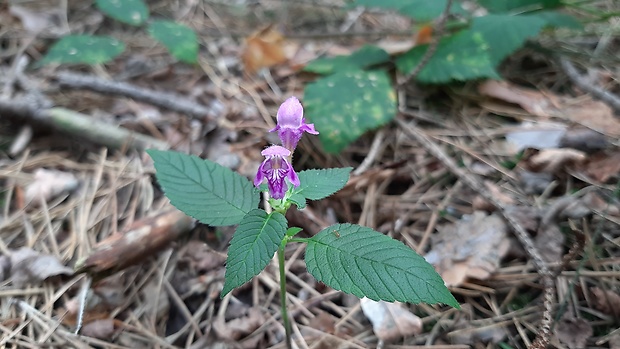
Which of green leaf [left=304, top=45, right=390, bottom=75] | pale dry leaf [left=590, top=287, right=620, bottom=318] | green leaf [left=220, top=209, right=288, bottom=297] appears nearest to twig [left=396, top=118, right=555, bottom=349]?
pale dry leaf [left=590, top=287, right=620, bottom=318]

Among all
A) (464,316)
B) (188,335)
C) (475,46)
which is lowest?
(188,335)

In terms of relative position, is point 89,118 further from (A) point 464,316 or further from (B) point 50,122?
(A) point 464,316

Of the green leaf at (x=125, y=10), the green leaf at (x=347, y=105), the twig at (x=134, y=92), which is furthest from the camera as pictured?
the green leaf at (x=125, y=10)

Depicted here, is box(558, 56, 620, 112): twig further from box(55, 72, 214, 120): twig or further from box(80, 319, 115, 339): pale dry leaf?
box(80, 319, 115, 339): pale dry leaf

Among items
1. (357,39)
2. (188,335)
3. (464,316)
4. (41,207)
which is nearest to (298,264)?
(188,335)

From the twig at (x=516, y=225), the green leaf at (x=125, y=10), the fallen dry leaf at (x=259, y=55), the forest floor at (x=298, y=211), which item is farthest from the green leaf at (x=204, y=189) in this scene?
the green leaf at (x=125, y=10)

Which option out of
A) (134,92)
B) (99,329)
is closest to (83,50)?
(134,92)

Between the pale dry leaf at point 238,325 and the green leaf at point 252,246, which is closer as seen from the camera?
the green leaf at point 252,246

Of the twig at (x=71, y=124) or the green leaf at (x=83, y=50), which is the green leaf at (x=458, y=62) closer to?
the twig at (x=71, y=124)
